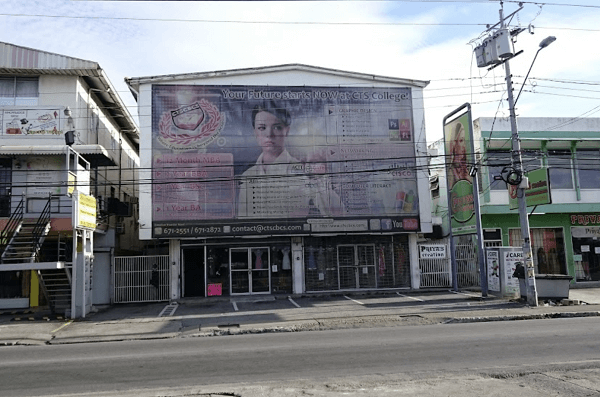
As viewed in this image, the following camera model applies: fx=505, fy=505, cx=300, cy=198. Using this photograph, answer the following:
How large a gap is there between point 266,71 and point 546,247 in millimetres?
16611

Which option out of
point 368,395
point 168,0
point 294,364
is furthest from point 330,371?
point 168,0

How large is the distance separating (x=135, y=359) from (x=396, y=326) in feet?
23.8

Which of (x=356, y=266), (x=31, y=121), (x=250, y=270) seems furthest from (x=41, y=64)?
(x=356, y=266)

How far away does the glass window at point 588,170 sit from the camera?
83.9 ft

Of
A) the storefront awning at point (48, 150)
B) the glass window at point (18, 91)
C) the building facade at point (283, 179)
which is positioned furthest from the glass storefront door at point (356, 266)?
the glass window at point (18, 91)

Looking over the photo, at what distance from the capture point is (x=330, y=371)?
8.38m

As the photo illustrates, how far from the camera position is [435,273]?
79.9 ft

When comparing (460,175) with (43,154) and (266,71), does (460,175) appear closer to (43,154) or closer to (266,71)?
(266,71)

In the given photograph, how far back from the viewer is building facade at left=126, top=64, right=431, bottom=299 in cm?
2248

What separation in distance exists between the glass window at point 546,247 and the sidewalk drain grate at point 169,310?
16669mm

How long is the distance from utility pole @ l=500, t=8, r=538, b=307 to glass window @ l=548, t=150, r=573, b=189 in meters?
7.97

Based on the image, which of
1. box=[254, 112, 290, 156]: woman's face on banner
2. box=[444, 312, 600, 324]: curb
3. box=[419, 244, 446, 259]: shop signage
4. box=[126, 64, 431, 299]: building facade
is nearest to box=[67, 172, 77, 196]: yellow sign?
box=[126, 64, 431, 299]: building facade

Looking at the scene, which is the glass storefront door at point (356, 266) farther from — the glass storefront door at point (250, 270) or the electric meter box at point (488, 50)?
the electric meter box at point (488, 50)

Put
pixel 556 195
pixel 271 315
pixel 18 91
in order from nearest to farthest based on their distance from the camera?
pixel 271 315, pixel 18 91, pixel 556 195
